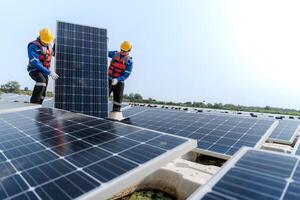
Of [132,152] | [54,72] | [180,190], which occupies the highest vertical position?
[54,72]

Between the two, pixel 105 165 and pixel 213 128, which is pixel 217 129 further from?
pixel 105 165

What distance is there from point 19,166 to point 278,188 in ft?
14.3

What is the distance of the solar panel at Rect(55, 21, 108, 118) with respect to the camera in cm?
1368

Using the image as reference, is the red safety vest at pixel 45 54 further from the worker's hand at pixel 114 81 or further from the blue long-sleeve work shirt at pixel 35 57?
the worker's hand at pixel 114 81

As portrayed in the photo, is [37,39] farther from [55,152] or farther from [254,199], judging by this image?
[254,199]

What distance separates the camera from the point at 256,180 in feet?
15.0

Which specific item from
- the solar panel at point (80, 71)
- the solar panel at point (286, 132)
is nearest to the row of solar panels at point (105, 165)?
the solar panel at point (80, 71)

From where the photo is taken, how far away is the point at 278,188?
4.26 meters

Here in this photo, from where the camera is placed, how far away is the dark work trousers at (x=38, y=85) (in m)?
12.2

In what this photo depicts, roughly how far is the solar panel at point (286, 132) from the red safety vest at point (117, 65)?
27.1ft

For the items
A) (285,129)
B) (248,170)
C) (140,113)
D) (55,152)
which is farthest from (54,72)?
(285,129)

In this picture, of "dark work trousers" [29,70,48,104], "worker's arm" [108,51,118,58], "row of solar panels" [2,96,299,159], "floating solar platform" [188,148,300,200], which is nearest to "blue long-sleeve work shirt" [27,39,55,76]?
"dark work trousers" [29,70,48,104]

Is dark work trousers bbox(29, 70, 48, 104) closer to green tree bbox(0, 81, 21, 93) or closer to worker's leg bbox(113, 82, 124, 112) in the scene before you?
worker's leg bbox(113, 82, 124, 112)

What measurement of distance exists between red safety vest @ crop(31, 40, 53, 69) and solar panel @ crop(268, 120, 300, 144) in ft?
36.8
